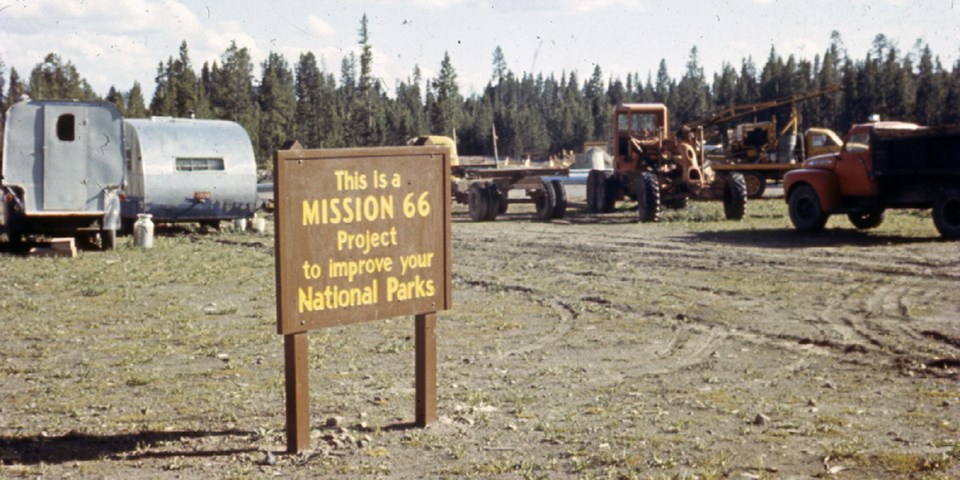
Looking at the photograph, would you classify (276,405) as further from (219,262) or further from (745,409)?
(219,262)

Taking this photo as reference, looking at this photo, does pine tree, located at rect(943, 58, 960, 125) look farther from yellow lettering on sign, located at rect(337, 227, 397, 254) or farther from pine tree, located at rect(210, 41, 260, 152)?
yellow lettering on sign, located at rect(337, 227, 397, 254)

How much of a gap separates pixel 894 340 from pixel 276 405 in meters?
5.89

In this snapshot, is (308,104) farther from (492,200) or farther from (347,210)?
(347,210)

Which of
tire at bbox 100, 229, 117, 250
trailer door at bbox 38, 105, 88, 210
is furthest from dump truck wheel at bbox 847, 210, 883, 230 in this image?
trailer door at bbox 38, 105, 88, 210

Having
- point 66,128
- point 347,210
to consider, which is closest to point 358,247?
point 347,210

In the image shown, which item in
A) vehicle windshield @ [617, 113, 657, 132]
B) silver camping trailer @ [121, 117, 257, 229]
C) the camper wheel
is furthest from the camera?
vehicle windshield @ [617, 113, 657, 132]

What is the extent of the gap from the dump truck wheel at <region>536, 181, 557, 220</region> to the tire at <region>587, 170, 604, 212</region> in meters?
1.87

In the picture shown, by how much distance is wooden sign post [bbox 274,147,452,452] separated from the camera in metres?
6.51

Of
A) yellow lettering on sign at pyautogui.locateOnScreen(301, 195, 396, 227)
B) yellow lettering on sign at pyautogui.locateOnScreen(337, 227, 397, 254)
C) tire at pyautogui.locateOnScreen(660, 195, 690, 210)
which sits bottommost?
tire at pyautogui.locateOnScreen(660, 195, 690, 210)

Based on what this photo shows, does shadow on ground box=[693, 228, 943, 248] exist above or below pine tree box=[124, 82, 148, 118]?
below

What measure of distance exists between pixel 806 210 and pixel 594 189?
9037 mm

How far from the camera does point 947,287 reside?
46.7 ft

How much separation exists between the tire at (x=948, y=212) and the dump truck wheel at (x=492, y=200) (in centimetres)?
1208

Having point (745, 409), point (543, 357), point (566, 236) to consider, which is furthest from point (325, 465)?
point (566, 236)
